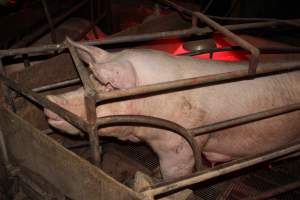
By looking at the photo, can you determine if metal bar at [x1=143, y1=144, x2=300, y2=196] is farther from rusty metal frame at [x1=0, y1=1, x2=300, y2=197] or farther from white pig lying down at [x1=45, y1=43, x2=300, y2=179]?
white pig lying down at [x1=45, y1=43, x2=300, y2=179]

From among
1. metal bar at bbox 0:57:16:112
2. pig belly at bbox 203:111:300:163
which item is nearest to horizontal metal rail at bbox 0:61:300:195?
metal bar at bbox 0:57:16:112

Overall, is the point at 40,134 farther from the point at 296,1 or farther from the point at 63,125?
the point at 296,1

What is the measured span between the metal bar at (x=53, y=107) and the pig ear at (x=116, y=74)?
1.00 ft

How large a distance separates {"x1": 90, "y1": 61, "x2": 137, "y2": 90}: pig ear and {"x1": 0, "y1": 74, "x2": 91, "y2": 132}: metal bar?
306 mm

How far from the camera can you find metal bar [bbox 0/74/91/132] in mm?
1886

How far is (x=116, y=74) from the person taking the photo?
2156 mm

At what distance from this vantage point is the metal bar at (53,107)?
74.2 inches

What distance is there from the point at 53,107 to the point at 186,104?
100 centimetres

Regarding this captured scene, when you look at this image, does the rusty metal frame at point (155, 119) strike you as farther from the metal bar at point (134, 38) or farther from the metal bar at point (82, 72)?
the metal bar at point (134, 38)

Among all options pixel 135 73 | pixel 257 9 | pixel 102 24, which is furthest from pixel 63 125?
pixel 257 9

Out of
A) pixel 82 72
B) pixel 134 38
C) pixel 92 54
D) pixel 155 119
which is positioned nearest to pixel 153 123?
A: pixel 155 119

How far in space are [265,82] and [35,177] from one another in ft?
6.66

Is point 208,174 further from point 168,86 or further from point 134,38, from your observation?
point 134,38

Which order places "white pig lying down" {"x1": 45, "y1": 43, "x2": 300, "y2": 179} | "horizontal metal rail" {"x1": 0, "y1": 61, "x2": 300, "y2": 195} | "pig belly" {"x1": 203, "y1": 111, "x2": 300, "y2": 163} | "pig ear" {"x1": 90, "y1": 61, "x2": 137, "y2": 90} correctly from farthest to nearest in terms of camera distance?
"pig belly" {"x1": 203, "y1": 111, "x2": 300, "y2": 163}, "white pig lying down" {"x1": 45, "y1": 43, "x2": 300, "y2": 179}, "pig ear" {"x1": 90, "y1": 61, "x2": 137, "y2": 90}, "horizontal metal rail" {"x1": 0, "y1": 61, "x2": 300, "y2": 195}
